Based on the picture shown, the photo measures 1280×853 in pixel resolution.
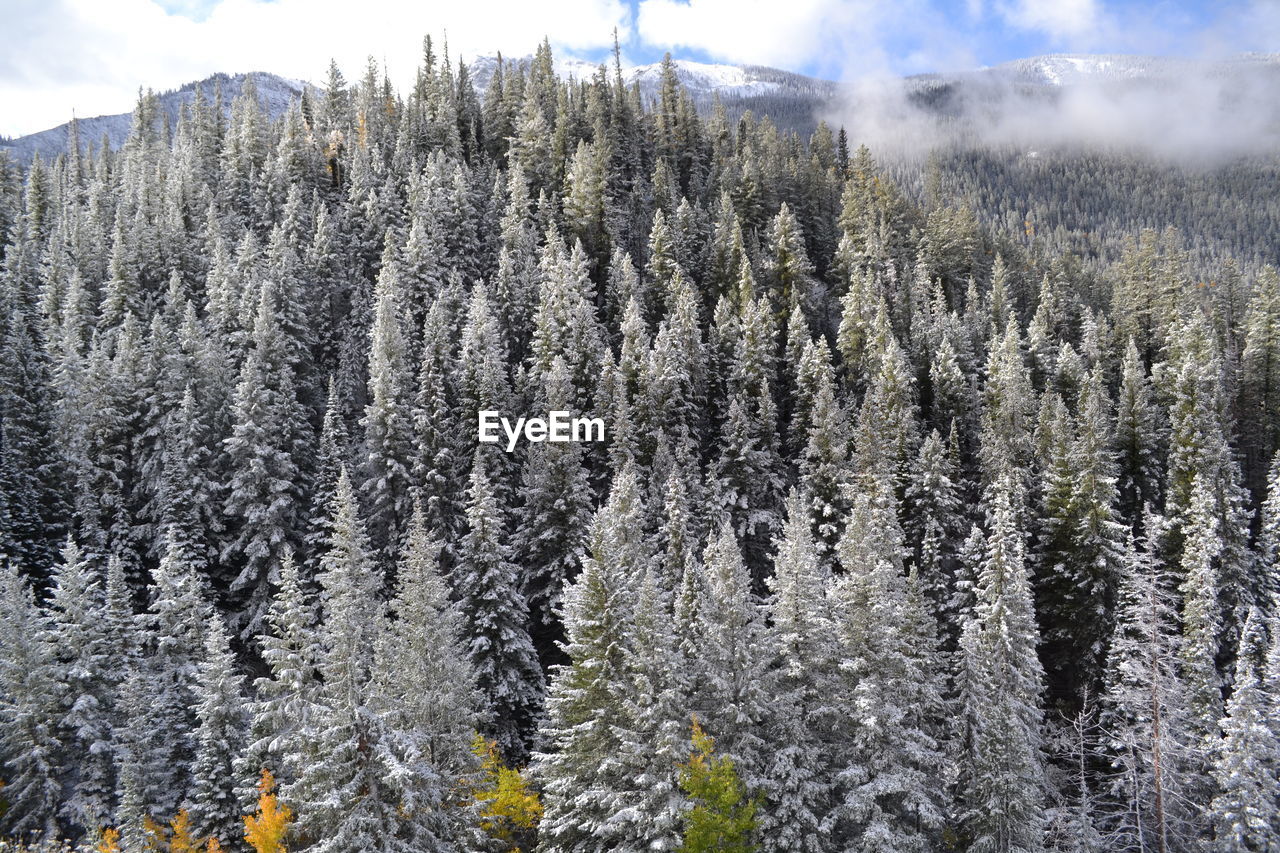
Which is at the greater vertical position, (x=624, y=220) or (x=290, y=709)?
(x=624, y=220)

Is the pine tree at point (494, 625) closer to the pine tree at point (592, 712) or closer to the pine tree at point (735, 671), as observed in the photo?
the pine tree at point (592, 712)

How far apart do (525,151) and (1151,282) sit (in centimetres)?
5935

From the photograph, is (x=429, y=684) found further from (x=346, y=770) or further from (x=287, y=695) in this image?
(x=346, y=770)

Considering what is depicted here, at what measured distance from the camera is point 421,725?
25250mm

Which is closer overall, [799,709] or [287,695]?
[287,695]

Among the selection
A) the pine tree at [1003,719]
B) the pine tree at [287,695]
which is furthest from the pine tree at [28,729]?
the pine tree at [1003,719]

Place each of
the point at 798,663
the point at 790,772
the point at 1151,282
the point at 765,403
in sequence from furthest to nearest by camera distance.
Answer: the point at 1151,282
the point at 765,403
the point at 798,663
the point at 790,772

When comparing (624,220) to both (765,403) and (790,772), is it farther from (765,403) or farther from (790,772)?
(790,772)

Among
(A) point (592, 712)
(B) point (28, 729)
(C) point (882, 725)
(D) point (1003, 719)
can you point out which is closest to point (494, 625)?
(A) point (592, 712)

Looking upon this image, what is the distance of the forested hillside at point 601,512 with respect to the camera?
2462cm

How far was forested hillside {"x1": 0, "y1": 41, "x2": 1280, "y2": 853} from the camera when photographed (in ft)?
80.8

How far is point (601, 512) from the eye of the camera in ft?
113

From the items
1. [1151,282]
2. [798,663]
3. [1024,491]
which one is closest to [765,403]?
[1024,491]

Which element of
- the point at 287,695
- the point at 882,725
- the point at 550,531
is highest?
the point at 550,531
